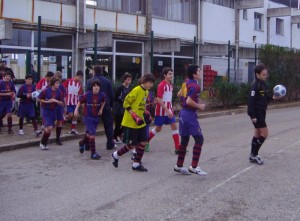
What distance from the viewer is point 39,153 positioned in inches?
413

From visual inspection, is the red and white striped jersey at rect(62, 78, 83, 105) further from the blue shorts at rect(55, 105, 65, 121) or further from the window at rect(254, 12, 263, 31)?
the window at rect(254, 12, 263, 31)

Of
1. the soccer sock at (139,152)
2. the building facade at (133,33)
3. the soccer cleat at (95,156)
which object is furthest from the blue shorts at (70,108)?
the soccer sock at (139,152)

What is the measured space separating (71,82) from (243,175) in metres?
6.36

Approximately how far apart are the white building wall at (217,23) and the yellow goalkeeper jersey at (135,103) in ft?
72.1

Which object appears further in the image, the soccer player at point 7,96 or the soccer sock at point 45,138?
the soccer player at point 7,96

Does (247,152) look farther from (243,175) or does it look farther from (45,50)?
(45,50)

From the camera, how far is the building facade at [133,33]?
18812 millimetres

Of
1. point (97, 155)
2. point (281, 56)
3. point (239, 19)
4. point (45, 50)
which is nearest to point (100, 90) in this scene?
point (97, 155)

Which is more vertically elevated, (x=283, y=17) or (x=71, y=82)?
(x=283, y=17)

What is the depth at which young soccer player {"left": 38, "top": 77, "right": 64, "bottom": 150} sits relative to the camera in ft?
35.2

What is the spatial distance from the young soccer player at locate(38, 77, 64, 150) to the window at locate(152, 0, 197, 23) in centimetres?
1617

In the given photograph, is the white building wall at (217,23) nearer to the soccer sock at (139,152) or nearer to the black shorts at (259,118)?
the black shorts at (259,118)

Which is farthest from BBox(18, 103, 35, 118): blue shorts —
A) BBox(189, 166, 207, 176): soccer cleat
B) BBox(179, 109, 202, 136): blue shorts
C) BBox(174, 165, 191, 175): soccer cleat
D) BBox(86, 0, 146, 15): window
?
BBox(86, 0, 146, 15): window

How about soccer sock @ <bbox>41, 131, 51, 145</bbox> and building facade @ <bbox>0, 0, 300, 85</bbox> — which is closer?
soccer sock @ <bbox>41, 131, 51, 145</bbox>
